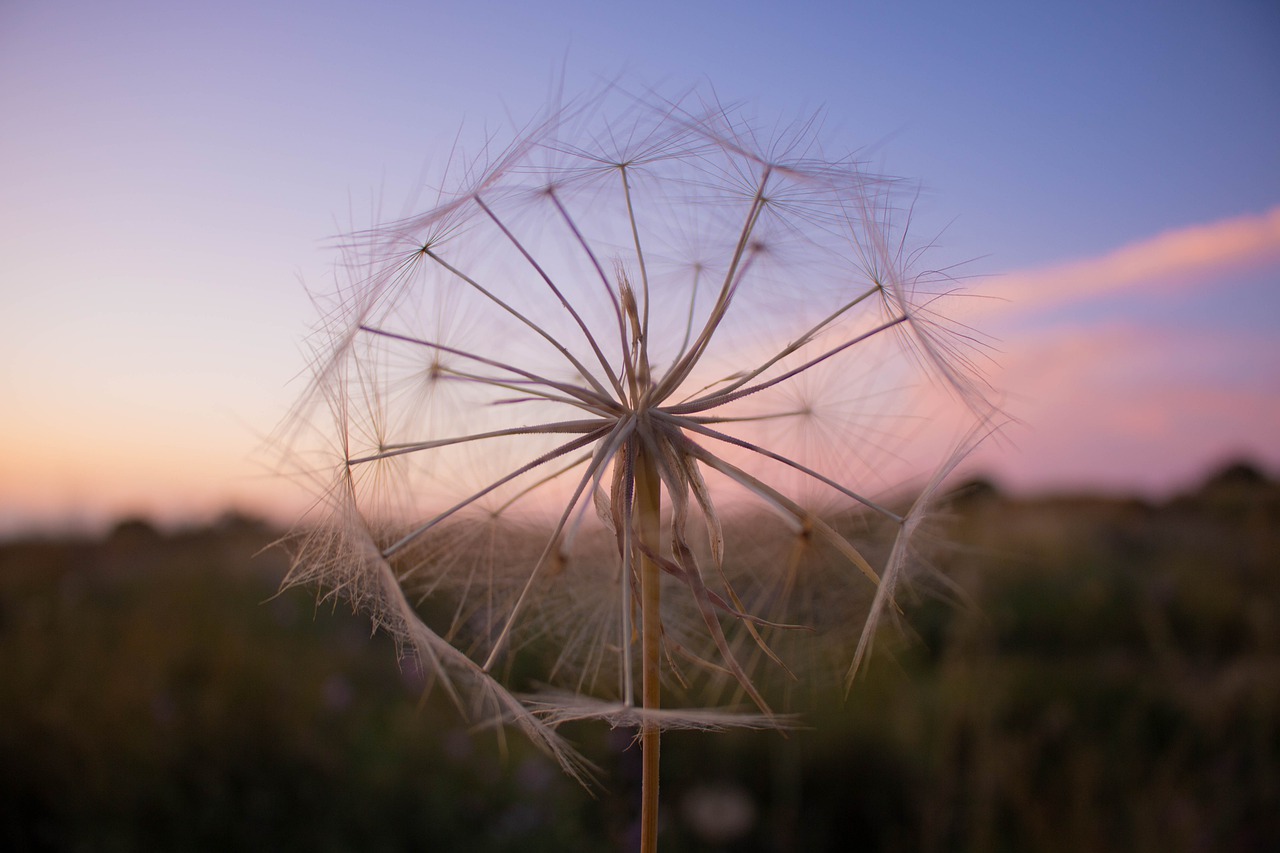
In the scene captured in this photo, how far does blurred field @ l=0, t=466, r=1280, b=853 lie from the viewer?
5074 millimetres

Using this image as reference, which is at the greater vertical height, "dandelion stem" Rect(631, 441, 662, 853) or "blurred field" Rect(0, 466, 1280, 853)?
"dandelion stem" Rect(631, 441, 662, 853)

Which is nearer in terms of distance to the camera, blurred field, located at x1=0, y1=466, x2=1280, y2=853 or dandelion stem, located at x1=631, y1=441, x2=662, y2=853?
dandelion stem, located at x1=631, y1=441, x2=662, y2=853

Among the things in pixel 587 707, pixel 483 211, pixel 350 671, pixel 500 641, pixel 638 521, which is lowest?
pixel 350 671

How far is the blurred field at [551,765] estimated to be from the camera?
5074mm

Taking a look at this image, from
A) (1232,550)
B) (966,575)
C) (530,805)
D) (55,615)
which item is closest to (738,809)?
(530,805)

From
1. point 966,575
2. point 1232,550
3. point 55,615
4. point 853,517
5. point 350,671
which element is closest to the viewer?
point 853,517

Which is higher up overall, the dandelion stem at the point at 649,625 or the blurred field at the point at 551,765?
the dandelion stem at the point at 649,625

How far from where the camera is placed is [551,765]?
555 cm

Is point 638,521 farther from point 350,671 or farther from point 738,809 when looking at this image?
point 350,671

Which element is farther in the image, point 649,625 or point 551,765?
point 551,765

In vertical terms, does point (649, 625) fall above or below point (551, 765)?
above

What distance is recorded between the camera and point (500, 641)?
1.46 metres

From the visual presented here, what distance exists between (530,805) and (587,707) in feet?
Result: 13.7

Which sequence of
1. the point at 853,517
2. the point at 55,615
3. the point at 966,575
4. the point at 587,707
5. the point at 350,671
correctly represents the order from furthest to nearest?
the point at 55,615
the point at 350,671
the point at 966,575
the point at 853,517
the point at 587,707
